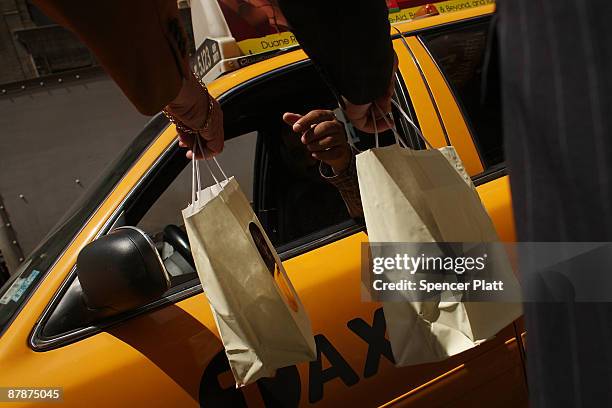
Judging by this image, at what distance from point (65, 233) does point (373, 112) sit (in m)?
1.06

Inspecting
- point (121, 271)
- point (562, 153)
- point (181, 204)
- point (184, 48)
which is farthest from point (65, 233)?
point (181, 204)

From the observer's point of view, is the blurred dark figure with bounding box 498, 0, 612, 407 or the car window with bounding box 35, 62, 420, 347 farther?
the car window with bounding box 35, 62, 420, 347

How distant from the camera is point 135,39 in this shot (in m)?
0.75

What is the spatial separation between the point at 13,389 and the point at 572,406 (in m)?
1.26

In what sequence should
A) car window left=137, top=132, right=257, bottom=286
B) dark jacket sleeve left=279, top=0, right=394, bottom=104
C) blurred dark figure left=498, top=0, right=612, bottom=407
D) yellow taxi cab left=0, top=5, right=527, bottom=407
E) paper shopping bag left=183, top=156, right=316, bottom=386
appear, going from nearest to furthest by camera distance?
blurred dark figure left=498, top=0, right=612, bottom=407 < dark jacket sleeve left=279, top=0, right=394, bottom=104 < paper shopping bag left=183, top=156, right=316, bottom=386 < yellow taxi cab left=0, top=5, right=527, bottom=407 < car window left=137, top=132, right=257, bottom=286

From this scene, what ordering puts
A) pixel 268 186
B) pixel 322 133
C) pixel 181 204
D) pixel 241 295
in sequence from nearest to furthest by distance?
pixel 241 295 → pixel 322 133 → pixel 268 186 → pixel 181 204

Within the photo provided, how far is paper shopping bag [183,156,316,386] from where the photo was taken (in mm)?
1158

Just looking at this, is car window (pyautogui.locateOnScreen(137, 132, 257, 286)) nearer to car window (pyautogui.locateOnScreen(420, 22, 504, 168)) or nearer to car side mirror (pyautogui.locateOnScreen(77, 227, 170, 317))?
car side mirror (pyautogui.locateOnScreen(77, 227, 170, 317))

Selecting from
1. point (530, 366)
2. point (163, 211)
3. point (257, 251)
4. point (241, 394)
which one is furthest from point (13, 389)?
point (163, 211)

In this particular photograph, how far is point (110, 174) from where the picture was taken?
183 centimetres

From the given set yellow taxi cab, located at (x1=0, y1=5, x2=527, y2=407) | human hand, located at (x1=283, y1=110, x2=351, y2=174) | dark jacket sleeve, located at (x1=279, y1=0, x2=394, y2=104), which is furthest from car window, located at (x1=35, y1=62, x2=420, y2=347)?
dark jacket sleeve, located at (x1=279, y1=0, x2=394, y2=104)

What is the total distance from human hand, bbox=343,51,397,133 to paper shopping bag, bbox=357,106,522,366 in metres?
0.09
